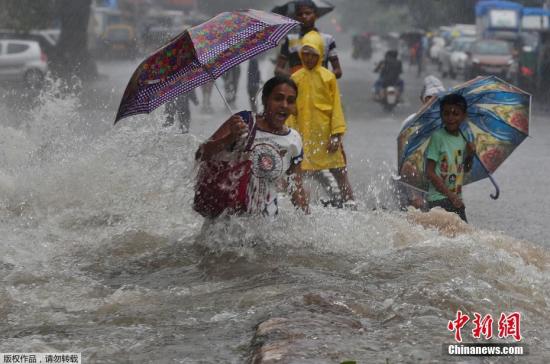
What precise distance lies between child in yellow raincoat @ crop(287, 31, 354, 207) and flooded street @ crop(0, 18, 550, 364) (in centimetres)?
66

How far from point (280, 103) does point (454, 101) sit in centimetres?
169

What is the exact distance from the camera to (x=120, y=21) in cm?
7788

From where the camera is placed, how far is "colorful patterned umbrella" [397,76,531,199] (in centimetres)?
820

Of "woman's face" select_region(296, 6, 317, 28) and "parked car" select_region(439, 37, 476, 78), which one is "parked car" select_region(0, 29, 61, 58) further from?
"woman's face" select_region(296, 6, 317, 28)

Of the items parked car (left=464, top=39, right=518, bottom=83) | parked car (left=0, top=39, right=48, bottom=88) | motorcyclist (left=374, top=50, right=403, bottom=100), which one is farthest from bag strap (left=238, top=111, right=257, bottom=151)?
parked car (left=464, top=39, right=518, bottom=83)

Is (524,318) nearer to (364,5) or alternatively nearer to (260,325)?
(260,325)

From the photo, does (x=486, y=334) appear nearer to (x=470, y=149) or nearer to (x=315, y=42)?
(x=470, y=149)

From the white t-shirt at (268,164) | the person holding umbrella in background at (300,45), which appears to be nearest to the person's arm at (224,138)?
the white t-shirt at (268,164)

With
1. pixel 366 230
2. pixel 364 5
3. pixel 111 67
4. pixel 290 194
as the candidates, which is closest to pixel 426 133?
pixel 366 230

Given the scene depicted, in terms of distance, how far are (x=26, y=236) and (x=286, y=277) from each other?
2546 mm

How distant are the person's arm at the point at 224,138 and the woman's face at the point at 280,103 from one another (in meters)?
0.30

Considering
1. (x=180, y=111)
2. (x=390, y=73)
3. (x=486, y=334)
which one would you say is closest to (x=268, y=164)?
(x=486, y=334)

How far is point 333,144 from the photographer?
9039 millimetres

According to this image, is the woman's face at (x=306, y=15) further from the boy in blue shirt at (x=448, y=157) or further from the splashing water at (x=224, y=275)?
the boy in blue shirt at (x=448, y=157)
